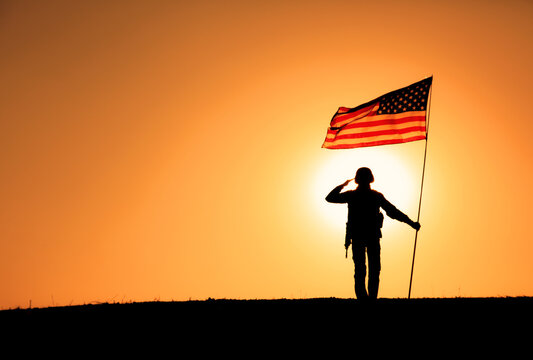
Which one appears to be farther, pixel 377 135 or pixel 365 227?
pixel 377 135

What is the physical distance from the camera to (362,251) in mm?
10961

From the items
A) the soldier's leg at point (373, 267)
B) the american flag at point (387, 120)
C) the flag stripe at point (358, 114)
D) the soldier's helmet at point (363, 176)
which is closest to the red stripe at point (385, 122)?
the american flag at point (387, 120)

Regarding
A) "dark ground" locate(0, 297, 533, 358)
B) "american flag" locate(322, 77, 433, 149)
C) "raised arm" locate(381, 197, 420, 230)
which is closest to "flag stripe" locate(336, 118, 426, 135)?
"american flag" locate(322, 77, 433, 149)

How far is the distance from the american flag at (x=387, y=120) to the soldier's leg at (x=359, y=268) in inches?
174

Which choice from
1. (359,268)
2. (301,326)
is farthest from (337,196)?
(301,326)

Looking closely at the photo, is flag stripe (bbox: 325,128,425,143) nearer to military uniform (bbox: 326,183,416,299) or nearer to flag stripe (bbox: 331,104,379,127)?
flag stripe (bbox: 331,104,379,127)

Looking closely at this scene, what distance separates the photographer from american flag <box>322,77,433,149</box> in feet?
48.1

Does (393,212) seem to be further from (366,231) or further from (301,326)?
(301,326)

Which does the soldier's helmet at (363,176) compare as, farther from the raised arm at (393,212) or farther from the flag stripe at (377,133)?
the flag stripe at (377,133)

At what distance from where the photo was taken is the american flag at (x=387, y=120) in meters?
14.7

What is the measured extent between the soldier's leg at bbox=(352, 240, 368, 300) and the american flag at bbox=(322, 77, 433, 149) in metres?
4.42

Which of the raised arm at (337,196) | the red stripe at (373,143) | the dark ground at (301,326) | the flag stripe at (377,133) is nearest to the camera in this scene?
the dark ground at (301,326)

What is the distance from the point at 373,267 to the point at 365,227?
0.64 meters

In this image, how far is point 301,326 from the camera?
877 centimetres
